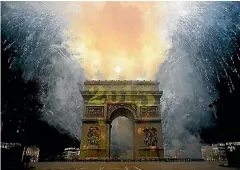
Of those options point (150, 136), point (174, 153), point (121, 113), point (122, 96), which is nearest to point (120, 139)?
point (174, 153)

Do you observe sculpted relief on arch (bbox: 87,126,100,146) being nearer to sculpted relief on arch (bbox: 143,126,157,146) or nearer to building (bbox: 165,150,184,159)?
sculpted relief on arch (bbox: 143,126,157,146)

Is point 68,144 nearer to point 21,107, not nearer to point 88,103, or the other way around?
point 88,103

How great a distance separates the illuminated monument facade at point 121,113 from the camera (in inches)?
1047

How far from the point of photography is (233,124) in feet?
65.0

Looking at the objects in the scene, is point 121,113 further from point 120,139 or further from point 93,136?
point 120,139

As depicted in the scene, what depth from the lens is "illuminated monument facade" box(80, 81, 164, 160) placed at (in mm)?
26594

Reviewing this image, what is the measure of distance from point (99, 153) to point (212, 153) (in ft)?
114

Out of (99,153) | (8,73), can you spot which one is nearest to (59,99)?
(99,153)

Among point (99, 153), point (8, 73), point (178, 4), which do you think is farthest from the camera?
point (99, 153)

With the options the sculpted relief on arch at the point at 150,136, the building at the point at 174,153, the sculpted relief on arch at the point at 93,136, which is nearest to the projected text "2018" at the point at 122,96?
the sculpted relief on arch at the point at 150,136

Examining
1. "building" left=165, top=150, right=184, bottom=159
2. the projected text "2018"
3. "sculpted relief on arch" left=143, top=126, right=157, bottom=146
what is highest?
the projected text "2018"

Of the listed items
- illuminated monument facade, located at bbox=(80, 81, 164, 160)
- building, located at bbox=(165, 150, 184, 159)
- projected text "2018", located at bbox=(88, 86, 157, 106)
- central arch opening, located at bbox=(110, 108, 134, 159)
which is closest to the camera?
illuminated monument facade, located at bbox=(80, 81, 164, 160)

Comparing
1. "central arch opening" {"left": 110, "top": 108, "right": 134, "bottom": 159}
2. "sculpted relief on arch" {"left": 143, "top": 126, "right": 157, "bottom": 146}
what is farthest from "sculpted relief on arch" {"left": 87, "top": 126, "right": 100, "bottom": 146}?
"central arch opening" {"left": 110, "top": 108, "right": 134, "bottom": 159}

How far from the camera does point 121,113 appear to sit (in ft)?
99.5
